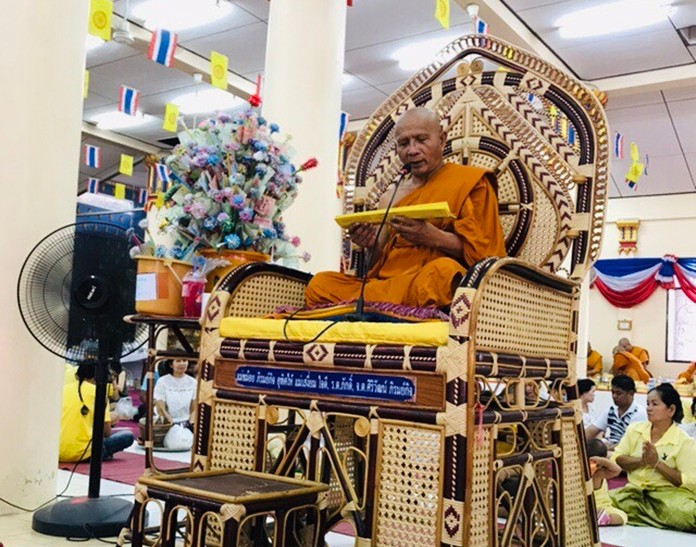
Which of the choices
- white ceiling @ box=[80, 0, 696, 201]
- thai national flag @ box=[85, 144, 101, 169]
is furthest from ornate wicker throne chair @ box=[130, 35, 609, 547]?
thai national flag @ box=[85, 144, 101, 169]

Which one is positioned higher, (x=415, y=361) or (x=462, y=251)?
(x=462, y=251)

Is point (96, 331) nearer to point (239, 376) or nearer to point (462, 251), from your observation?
point (239, 376)

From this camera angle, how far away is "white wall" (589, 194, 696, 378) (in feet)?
45.6

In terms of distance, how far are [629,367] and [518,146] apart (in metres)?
10.9

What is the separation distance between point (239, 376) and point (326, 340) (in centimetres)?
37

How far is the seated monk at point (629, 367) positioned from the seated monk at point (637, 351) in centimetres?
21

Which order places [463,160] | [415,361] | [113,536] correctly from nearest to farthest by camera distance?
1. [415,361]
2. [113,536]
3. [463,160]

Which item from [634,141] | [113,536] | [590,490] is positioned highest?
[634,141]

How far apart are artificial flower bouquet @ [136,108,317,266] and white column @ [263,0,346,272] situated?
1712 millimetres

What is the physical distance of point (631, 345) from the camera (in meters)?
14.1

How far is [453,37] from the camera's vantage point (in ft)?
26.5

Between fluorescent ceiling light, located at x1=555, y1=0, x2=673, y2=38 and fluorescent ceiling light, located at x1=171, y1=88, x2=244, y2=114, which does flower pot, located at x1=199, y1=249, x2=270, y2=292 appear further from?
fluorescent ceiling light, located at x1=171, y1=88, x2=244, y2=114

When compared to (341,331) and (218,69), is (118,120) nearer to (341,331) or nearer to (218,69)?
(218,69)

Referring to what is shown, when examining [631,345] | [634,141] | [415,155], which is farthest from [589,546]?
[631,345]
